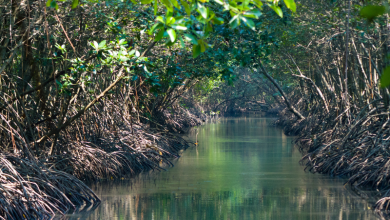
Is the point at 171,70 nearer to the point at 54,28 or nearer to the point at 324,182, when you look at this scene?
the point at 54,28

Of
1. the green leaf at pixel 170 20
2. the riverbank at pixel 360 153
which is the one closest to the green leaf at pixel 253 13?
the green leaf at pixel 170 20

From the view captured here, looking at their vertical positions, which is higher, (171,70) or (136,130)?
(171,70)

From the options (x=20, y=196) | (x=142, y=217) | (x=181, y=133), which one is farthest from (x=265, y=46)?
(x=181, y=133)

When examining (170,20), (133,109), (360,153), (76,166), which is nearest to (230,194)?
(76,166)

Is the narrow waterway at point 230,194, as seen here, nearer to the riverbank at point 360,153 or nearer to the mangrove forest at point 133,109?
the mangrove forest at point 133,109

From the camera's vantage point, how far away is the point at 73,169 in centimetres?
756

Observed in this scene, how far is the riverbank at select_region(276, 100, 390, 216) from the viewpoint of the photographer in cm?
725

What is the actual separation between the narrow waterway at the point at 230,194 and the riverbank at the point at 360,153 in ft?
0.91

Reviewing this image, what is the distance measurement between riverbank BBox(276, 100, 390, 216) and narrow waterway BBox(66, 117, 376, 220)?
276 millimetres

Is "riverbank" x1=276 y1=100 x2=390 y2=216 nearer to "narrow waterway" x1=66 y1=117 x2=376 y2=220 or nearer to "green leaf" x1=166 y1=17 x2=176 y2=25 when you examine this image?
"narrow waterway" x1=66 y1=117 x2=376 y2=220

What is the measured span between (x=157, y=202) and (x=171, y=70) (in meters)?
2.67

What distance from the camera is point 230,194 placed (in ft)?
24.3

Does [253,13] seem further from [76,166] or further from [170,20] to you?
[76,166]

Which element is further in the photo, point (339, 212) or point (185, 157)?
point (185, 157)
